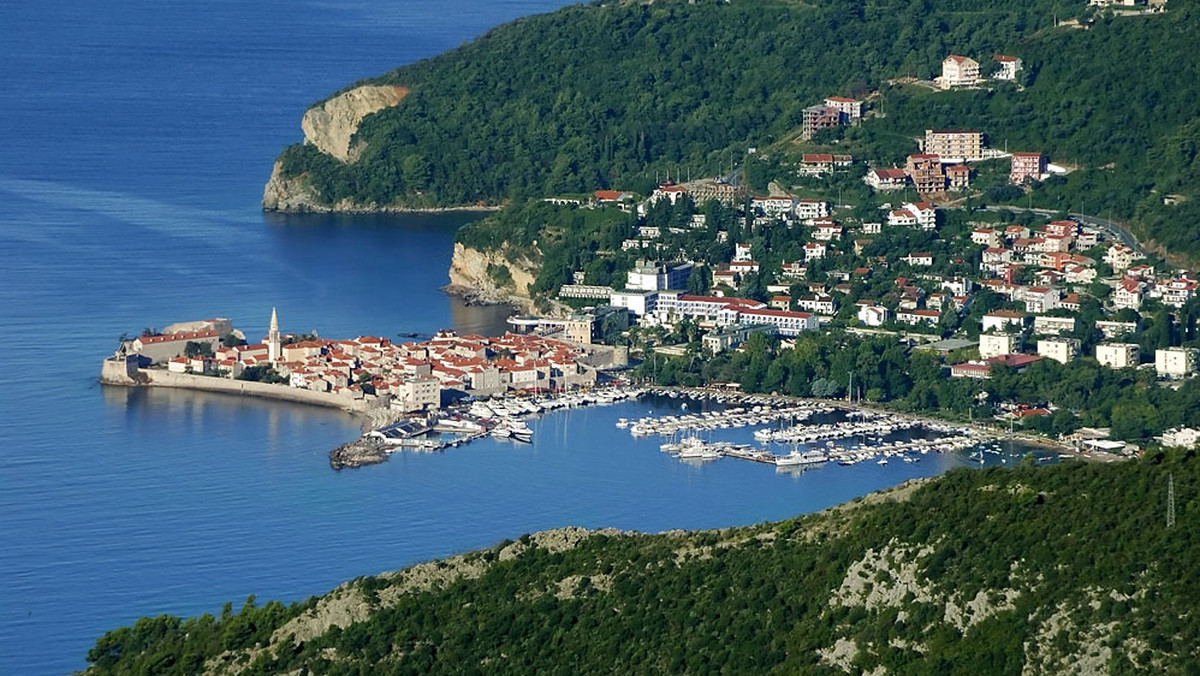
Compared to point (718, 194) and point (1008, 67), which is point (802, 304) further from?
point (1008, 67)

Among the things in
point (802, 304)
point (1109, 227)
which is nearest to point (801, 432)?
point (802, 304)

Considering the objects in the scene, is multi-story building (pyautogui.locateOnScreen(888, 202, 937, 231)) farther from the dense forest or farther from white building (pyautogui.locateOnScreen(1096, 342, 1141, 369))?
white building (pyautogui.locateOnScreen(1096, 342, 1141, 369))

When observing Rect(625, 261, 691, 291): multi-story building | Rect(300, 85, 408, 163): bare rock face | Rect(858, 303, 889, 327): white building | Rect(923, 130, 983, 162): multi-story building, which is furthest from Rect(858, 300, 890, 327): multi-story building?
Rect(300, 85, 408, 163): bare rock face

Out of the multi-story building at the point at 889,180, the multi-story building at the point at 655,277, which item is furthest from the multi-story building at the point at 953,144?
the multi-story building at the point at 655,277

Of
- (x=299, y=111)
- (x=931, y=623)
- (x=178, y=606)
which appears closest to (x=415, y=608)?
(x=931, y=623)

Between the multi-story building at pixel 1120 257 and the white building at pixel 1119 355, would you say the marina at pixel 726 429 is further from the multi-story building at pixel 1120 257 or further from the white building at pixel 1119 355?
the multi-story building at pixel 1120 257

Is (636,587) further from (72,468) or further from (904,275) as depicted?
(904,275)
